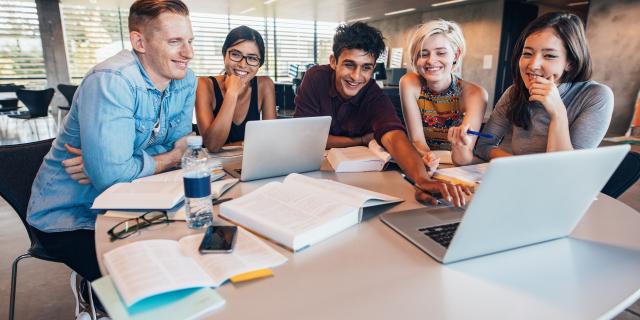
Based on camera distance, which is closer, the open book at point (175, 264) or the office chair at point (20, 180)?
the open book at point (175, 264)

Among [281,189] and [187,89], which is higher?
[187,89]

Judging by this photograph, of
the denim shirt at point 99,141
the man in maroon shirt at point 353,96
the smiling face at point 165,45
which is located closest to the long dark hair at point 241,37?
the man in maroon shirt at point 353,96

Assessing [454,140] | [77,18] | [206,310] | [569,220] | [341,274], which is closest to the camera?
[206,310]

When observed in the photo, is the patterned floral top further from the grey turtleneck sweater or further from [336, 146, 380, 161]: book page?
[336, 146, 380, 161]: book page

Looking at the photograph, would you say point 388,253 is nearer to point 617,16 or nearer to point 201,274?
point 201,274

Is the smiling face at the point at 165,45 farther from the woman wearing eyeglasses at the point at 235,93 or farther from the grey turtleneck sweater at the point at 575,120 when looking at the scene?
the grey turtleneck sweater at the point at 575,120

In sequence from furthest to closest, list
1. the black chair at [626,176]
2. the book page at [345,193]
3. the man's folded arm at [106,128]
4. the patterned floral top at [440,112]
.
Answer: the patterned floral top at [440,112] < the black chair at [626,176] < the man's folded arm at [106,128] < the book page at [345,193]

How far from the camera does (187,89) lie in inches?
64.9

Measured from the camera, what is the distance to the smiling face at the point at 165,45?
137 cm

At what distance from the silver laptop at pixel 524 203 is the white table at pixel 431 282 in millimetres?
33

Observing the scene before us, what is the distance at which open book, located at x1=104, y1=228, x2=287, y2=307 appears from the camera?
2.07ft

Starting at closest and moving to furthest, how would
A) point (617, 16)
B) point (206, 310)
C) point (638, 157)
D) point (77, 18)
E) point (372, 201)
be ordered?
point (206, 310), point (372, 201), point (638, 157), point (617, 16), point (77, 18)

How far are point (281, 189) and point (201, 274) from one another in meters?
0.40

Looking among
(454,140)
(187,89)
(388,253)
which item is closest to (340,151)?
(454,140)
